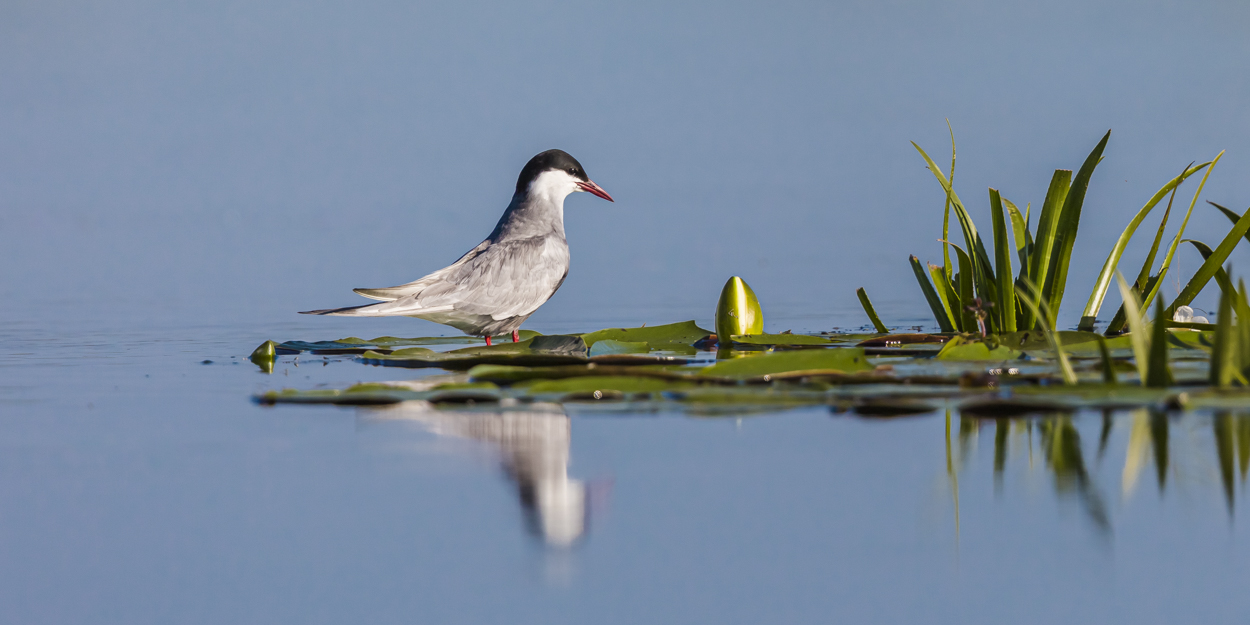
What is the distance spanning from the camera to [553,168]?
7.22 metres

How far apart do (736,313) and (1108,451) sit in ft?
9.33

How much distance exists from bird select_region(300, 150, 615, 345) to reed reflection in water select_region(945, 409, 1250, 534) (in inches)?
127

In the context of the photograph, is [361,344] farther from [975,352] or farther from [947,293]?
[975,352]

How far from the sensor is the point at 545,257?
21.5 ft

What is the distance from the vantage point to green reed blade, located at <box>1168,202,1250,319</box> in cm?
459

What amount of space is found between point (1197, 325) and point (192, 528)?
14.3 feet

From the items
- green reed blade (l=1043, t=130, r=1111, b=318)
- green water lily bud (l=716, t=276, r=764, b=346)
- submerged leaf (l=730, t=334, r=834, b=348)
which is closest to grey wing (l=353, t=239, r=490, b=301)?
green water lily bud (l=716, t=276, r=764, b=346)

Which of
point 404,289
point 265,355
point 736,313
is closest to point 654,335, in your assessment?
point 736,313

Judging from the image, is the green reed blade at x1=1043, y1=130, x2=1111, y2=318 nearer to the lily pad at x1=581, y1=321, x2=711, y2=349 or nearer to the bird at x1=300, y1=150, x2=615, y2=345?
the lily pad at x1=581, y1=321, x2=711, y2=349

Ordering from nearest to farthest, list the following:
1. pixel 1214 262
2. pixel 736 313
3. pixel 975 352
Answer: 1. pixel 975 352
2. pixel 1214 262
3. pixel 736 313

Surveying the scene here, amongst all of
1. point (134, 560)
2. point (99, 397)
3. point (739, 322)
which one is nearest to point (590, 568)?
point (134, 560)

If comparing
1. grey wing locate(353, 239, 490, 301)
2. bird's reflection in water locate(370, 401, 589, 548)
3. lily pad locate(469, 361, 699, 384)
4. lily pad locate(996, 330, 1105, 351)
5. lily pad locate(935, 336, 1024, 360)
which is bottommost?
bird's reflection in water locate(370, 401, 589, 548)

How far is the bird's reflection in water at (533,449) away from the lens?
2323 millimetres

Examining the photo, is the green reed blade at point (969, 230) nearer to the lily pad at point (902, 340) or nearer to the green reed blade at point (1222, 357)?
the lily pad at point (902, 340)
